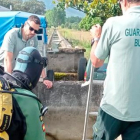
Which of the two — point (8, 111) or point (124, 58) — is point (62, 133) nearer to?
point (124, 58)

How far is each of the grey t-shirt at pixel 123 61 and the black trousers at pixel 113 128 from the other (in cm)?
6

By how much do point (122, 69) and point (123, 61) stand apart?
0.20ft

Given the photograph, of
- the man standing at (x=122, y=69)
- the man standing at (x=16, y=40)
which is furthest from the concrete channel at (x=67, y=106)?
the man standing at (x=122, y=69)

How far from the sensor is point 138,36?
220cm

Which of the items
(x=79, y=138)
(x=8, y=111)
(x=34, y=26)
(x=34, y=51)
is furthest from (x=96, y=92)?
(x=8, y=111)

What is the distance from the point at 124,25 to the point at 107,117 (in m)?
0.72

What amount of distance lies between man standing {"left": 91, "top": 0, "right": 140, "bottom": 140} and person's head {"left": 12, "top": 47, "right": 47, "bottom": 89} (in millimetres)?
757

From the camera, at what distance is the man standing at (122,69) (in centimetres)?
222

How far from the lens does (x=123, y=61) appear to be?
2.25 meters

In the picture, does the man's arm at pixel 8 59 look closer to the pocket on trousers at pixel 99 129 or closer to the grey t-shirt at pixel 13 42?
the grey t-shirt at pixel 13 42

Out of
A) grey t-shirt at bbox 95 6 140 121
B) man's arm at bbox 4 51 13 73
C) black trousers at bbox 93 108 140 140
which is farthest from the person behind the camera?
man's arm at bbox 4 51 13 73

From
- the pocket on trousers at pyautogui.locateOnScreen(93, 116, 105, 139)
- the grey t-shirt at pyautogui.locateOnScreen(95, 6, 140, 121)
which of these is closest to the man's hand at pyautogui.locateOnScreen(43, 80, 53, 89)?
the pocket on trousers at pyautogui.locateOnScreen(93, 116, 105, 139)

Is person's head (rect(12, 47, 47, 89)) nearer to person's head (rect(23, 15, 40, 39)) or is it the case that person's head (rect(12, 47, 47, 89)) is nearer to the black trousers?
the black trousers

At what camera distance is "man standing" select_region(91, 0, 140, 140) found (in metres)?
2.22
